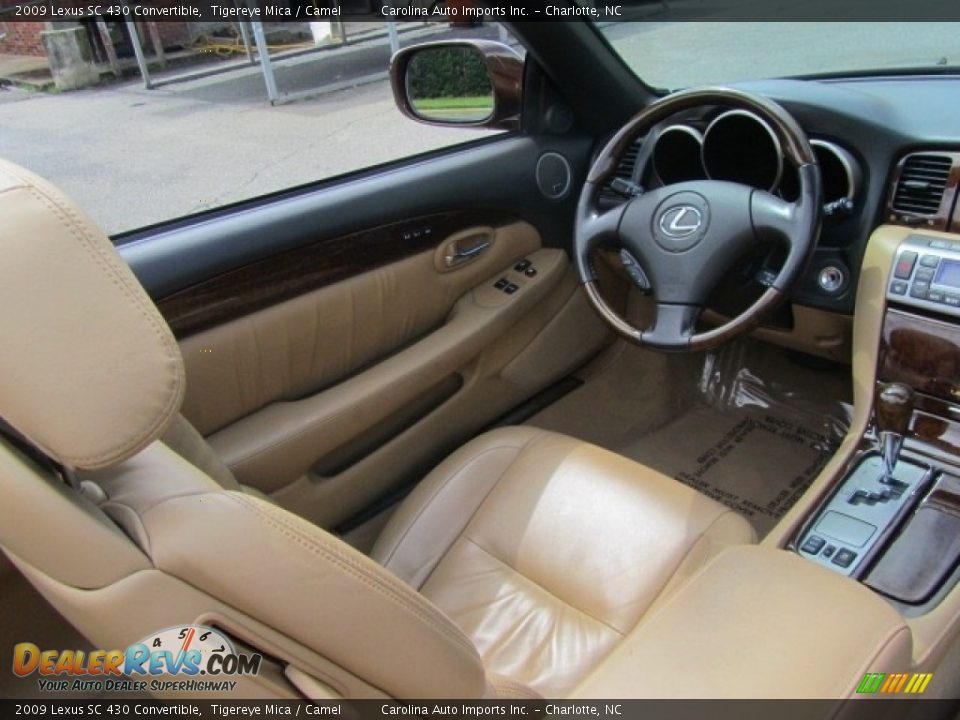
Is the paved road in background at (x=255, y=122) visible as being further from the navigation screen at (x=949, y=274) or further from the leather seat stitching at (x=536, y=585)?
the leather seat stitching at (x=536, y=585)

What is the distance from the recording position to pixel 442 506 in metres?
1.50

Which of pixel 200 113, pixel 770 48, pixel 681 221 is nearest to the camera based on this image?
pixel 681 221

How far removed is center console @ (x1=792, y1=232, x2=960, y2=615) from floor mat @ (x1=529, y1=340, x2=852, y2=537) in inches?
23.8

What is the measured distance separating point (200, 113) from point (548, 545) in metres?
1.46

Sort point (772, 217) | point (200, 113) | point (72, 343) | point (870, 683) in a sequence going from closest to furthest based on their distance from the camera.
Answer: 1. point (72, 343)
2. point (870, 683)
3. point (772, 217)
4. point (200, 113)

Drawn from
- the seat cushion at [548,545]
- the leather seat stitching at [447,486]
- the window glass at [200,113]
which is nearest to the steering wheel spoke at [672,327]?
the seat cushion at [548,545]

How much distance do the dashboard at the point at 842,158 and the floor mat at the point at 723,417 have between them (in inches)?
21.6

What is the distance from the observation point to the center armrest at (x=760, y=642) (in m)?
0.82

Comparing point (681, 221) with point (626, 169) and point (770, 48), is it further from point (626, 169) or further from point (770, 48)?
point (770, 48)

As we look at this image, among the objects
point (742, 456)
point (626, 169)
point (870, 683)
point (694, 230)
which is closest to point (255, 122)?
point (626, 169)

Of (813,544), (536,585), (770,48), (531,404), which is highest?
(770,48)

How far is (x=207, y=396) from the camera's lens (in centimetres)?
157

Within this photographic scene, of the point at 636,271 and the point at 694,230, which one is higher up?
the point at 694,230

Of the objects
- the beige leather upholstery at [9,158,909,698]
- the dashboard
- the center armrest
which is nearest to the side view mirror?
the dashboard
